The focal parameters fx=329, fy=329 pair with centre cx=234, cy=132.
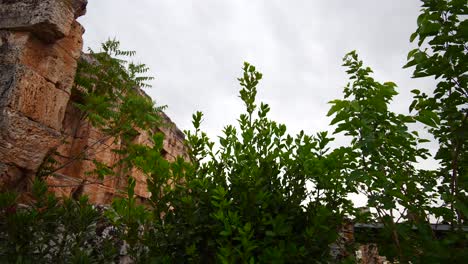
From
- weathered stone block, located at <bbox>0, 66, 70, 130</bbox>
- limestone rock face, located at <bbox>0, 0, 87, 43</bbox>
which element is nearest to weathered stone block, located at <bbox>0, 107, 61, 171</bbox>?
weathered stone block, located at <bbox>0, 66, 70, 130</bbox>

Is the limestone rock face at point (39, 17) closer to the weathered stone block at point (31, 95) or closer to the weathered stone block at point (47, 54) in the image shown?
the weathered stone block at point (47, 54)

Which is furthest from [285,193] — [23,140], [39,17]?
[39,17]

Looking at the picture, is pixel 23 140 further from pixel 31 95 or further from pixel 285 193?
pixel 285 193

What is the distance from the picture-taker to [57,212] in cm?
237

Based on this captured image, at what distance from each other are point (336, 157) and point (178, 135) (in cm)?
867

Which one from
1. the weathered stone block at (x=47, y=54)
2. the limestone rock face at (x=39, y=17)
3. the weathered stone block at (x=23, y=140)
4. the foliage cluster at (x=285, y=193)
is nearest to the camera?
the foliage cluster at (x=285, y=193)

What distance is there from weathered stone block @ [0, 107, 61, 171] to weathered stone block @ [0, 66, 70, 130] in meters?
0.12

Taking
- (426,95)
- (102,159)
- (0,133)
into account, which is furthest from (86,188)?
(426,95)

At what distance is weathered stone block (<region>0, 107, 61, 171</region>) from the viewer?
358 cm

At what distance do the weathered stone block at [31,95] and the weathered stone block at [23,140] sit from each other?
12 centimetres

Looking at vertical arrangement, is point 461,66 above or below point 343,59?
below

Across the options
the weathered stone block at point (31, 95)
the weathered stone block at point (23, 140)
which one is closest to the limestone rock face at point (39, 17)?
the weathered stone block at point (31, 95)

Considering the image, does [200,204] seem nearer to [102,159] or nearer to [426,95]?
[426,95]

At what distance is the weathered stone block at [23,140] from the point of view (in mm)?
3578
